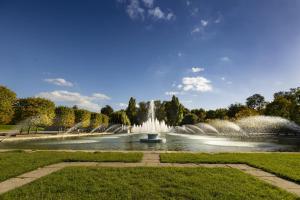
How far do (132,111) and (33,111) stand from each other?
4954 centimetres

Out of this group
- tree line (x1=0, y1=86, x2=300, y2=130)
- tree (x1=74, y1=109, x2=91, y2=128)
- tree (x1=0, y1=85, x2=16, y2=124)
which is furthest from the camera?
tree (x1=74, y1=109, x2=91, y2=128)

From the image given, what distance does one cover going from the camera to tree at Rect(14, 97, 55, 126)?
49906 millimetres

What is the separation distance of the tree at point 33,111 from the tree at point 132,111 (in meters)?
45.2

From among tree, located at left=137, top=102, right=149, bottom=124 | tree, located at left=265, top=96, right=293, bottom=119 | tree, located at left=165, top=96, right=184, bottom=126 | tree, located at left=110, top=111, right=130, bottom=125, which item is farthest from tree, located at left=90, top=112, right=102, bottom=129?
tree, located at left=265, top=96, right=293, bottom=119

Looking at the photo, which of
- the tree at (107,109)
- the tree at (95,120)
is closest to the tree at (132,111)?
the tree at (95,120)

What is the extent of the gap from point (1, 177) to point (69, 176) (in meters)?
2.25

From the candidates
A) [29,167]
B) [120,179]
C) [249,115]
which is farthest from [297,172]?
[249,115]

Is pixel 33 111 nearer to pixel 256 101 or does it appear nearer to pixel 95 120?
pixel 95 120

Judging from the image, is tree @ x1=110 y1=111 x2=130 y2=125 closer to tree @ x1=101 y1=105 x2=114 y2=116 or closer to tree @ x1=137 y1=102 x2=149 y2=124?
tree @ x1=137 y1=102 x2=149 y2=124

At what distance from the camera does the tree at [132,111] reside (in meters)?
96.1

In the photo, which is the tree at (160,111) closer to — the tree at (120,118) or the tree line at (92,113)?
the tree line at (92,113)

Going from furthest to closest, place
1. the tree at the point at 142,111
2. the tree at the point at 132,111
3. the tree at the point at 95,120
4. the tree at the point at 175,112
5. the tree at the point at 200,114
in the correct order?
the tree at the point at 200,114, the tree at the point at 142,111, the tree at the point at 132,111, the tree at the point at 175,112, the tree at the point at 95,120

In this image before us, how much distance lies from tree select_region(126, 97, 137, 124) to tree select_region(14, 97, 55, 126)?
45215 millimetres

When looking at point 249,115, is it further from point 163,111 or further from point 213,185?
point 213,185
